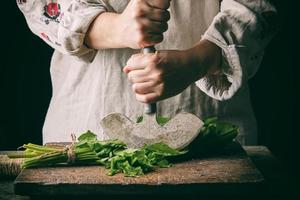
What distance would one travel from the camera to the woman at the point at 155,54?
1835 mm

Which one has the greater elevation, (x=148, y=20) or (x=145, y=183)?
(x=148, y=20)

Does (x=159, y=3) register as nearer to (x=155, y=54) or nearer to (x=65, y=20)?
(x=155, y=54)

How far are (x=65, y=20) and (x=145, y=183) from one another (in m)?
0.65

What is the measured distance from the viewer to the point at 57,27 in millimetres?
2117

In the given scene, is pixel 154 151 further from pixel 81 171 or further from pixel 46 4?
pixel 46 4

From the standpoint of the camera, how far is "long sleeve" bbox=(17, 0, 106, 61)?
1.98 meters

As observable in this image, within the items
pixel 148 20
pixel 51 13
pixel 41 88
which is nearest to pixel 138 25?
pixel 148 20

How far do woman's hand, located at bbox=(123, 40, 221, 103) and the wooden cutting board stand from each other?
27cm

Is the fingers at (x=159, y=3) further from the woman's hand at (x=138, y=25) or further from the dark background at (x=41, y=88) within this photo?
the dark background at (x=41, y=88)

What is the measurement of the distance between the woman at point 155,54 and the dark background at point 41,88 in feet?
3.21

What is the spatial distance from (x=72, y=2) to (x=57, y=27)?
12cm

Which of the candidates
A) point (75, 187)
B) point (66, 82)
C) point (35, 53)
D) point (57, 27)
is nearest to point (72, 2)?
point (57, 27)

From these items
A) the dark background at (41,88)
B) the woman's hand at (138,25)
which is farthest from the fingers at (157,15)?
the dark background at (41,88)

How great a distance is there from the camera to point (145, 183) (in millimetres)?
1540
